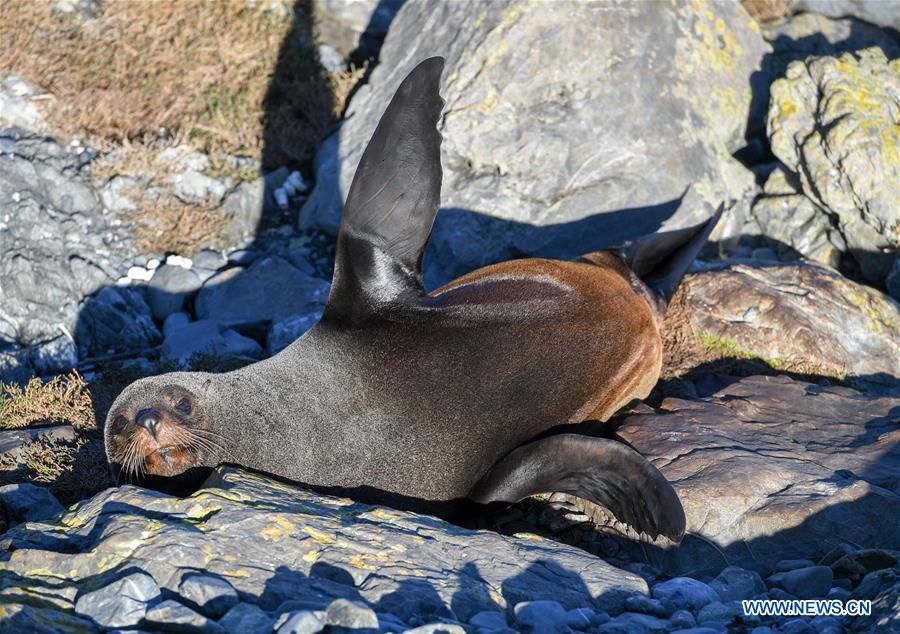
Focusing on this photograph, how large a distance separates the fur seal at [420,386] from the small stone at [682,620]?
676 millimetres

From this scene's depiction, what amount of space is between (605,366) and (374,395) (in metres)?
1.29

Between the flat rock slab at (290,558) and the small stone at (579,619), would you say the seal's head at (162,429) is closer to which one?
the flat rock slab at (290,558)

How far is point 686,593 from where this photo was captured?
149 inches

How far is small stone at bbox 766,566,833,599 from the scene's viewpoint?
3.86 metres

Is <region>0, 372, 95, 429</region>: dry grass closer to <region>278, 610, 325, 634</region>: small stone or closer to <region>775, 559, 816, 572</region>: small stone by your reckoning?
<region>278, 610, 325, 634</region>: small stone

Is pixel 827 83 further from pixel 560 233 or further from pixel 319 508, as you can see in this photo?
pixel 319 508

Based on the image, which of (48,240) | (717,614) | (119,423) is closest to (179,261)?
(48,240)

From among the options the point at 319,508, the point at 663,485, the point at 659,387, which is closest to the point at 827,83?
the point at 659,387

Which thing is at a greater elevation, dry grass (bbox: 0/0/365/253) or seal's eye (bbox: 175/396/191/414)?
dry grass (bbox: 0/0/365/253)

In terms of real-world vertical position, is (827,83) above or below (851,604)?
above

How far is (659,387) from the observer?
5914 mm

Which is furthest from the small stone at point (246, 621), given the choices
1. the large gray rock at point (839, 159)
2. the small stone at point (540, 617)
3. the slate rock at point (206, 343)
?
the large gray rock at point (839, 159)

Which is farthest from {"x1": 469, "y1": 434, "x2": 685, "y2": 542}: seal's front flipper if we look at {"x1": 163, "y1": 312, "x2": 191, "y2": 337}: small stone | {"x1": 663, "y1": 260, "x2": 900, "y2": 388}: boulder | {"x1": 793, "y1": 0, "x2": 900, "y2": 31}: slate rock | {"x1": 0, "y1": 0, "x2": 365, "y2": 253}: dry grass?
{"x1": 793, "y1": 0, "x2": 900, "y2": 31}: slate rock

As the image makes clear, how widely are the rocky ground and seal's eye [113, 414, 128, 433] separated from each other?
20.9 inches
